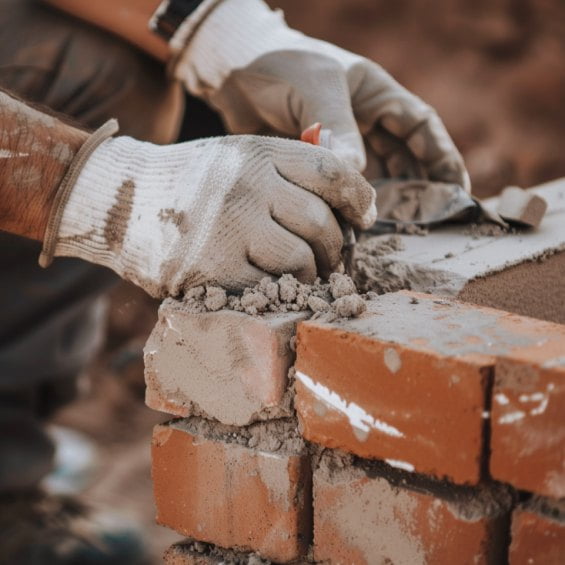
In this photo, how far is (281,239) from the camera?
145cm

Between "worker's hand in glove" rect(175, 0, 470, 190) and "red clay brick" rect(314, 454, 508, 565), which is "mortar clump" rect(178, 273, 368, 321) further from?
"worker's hand in glove" rect(175, 0, 470, 190)

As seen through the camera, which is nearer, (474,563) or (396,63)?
(474,563)

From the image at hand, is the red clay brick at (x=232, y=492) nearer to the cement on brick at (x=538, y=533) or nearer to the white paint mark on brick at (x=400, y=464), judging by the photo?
the white paint mark on brick at (x=400, y=464)

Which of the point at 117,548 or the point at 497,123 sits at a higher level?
the point at 497,123

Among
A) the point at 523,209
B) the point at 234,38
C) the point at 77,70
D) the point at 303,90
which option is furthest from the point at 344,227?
the point at 77,70

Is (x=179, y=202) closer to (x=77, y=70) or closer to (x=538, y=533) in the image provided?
(x=538, y=533)

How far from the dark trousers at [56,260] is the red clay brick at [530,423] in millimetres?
1450

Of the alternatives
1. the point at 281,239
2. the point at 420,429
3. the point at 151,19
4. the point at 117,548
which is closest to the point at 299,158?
the point at 281,239

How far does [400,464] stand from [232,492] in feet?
1.12

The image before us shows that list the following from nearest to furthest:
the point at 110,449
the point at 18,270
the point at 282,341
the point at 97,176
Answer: the point at 282,341, the point at 97,176, the point at 18,270, the point at 110,449

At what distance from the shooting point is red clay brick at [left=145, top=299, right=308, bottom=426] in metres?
1.35

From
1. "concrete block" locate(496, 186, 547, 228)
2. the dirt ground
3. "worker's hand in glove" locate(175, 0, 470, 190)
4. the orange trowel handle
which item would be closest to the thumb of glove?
"worker's hand in glove" locate(175, 0, 470, 190)

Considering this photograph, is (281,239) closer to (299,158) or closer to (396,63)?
(299,158)

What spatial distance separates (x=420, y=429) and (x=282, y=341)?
270mm
